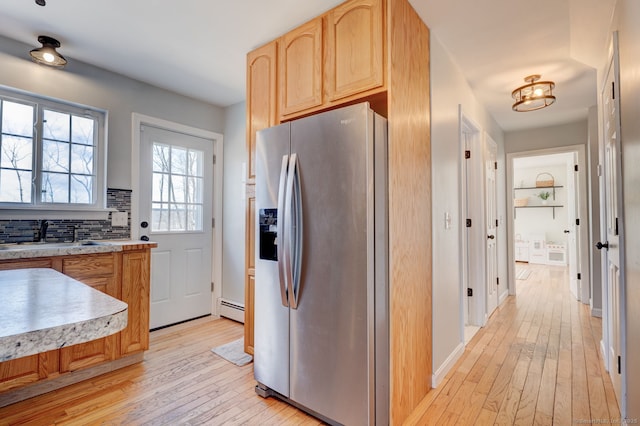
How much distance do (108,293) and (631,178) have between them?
325 cm

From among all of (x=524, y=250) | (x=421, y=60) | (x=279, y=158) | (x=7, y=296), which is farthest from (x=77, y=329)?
(x=524, y=250)

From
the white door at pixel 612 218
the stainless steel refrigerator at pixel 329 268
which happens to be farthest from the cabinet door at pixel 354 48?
the white door at pixel 612 218

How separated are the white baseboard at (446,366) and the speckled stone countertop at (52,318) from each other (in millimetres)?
2081

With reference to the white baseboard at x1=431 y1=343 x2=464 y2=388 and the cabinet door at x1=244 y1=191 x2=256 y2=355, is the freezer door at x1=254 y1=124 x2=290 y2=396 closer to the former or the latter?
the cabinet door at x1=244 y1=191 x2=256 y2=355

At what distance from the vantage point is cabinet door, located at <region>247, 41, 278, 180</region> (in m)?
2.34

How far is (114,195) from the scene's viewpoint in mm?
2879

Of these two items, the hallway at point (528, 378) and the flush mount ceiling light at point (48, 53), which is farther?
the flush mount ceiling light at point (48, 53)

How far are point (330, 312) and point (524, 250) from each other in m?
7.98

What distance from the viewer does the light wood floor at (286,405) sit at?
179 centimetres

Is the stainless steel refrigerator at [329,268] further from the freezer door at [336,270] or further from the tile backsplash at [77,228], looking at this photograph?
the tile backsplash at [77,228]

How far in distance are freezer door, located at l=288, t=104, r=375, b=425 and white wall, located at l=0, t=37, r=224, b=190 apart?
2034mm

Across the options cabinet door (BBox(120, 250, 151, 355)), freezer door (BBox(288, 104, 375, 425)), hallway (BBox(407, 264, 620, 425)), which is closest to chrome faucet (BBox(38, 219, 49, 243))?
cabinet door (BBox(120, 250, 151, 355))

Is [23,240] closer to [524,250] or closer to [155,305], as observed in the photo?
[155,305]

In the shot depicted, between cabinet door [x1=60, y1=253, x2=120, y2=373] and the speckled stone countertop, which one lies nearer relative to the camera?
the speckled stone countertop
